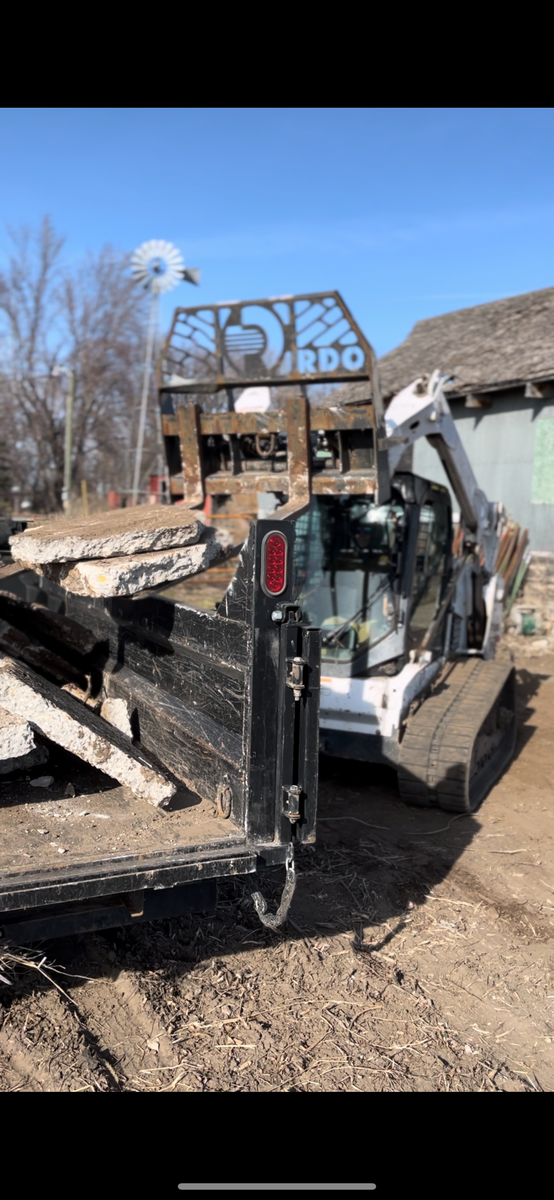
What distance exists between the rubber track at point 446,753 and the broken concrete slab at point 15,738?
3.24 meters

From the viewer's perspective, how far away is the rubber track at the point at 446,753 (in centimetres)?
561

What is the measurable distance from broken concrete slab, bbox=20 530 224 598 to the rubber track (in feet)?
9.64

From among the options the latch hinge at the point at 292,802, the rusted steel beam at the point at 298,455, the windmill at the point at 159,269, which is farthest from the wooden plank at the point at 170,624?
the windmill at the point at 159,269

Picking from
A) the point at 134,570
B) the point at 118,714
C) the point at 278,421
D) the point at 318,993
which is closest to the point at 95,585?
the point at 134,570

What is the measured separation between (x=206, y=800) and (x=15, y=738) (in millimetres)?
735

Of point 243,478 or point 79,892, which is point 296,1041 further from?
point 243,478

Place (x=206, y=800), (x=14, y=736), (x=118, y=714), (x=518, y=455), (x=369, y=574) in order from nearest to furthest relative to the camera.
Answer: (x=14, y=736), (x=206, y=800), (x=118, y=714), (x=369, y=574), (x=518, y=455)

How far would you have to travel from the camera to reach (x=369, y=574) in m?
6.19

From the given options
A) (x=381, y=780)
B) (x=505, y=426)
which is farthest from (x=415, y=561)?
(x=505, y=426)

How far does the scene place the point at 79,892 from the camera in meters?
2.53

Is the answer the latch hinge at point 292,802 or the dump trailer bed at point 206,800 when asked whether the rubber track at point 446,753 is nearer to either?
the dump trailer bed at point 206,800

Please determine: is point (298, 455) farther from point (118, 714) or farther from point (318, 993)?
point (318, 993)

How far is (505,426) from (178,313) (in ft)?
34.6

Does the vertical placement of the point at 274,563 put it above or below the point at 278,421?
below
